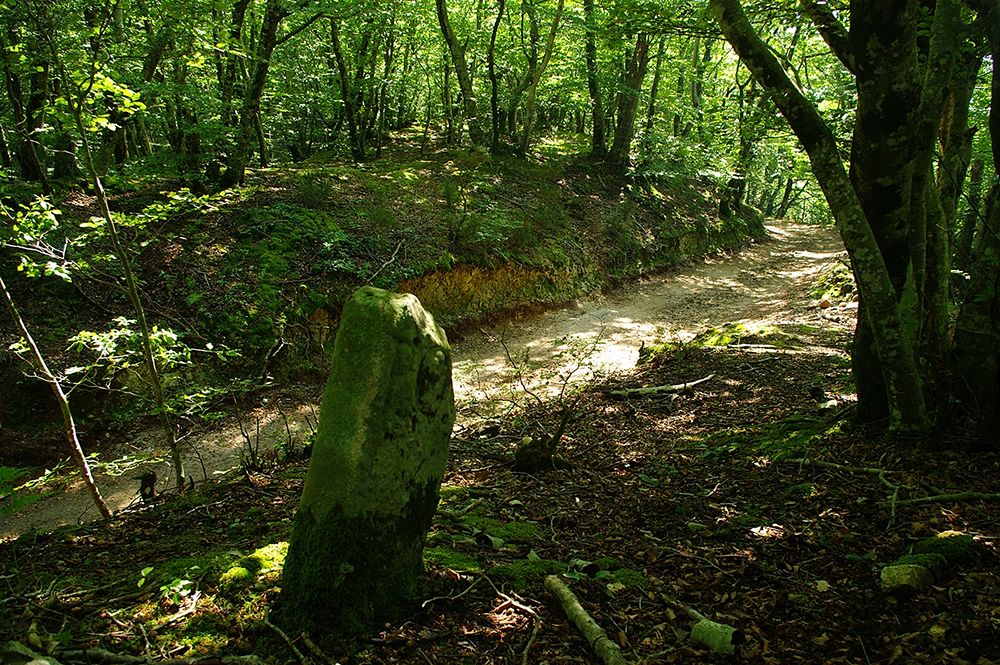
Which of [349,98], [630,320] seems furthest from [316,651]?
[349,98]

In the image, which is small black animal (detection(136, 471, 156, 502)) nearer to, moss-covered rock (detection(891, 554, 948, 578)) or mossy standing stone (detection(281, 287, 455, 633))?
mossy standing stone (detection(281, 287, 455, 633))

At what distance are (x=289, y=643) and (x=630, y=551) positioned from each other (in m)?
2.44

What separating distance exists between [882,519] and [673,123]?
2836 centimetres

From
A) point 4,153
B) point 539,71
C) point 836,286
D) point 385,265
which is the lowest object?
point 836,286

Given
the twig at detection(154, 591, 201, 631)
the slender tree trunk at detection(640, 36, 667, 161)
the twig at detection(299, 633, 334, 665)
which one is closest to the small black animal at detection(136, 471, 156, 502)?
the twig at detection(154, 591, 201, 631)

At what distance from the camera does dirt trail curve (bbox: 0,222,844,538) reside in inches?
321

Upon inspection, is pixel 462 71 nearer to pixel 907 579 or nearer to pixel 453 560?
pixel 453 560

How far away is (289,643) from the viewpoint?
274 centimetres

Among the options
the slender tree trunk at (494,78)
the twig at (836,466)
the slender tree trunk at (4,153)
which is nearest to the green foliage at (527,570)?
the twig at (836,466)

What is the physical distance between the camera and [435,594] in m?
3.29

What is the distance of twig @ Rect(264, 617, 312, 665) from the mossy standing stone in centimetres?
7

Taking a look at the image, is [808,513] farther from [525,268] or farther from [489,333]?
[525,268]

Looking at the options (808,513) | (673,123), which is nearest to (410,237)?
(808,513)

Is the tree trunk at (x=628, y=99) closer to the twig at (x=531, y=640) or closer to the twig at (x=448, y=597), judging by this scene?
the twig at (x=448, y=597)
